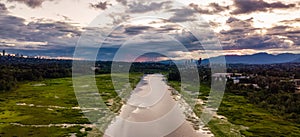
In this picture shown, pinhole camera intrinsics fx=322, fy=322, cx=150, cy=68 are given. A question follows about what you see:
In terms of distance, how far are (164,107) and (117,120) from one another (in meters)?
12.9

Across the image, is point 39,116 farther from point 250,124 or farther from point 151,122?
point 250,124

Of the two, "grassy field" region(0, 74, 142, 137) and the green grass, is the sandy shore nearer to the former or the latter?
"grassy field" region(0, 74, 142, 137)

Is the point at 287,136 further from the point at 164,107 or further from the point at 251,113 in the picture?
the point at 164,107

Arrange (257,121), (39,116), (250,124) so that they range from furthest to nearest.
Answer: (39,116)
(257,121)
(250,124)

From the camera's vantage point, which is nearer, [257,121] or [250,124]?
[250,124]

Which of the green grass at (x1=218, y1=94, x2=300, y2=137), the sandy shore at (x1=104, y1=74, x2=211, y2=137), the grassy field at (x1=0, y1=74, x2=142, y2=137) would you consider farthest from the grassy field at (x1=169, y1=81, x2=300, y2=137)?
the grassy field at (x1=0, y1=74, x2=142, y2=137)

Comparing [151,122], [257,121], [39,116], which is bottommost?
[151,122]

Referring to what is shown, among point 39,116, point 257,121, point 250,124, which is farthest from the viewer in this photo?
point 39,116

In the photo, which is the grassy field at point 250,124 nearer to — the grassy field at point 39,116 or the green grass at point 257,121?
the green grass at point 257,121

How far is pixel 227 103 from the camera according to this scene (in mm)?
51938

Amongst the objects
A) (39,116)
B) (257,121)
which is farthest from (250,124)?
(39,116)

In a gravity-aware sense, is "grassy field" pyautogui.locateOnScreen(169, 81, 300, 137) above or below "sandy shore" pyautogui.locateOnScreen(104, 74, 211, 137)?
above

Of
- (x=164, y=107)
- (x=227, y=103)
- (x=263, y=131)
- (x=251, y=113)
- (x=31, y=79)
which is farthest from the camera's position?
(x=31, y=79)

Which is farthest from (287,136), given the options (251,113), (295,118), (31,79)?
(31,79)
